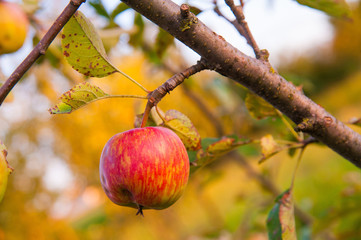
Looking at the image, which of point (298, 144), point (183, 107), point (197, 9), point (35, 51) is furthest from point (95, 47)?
point (183, 107)

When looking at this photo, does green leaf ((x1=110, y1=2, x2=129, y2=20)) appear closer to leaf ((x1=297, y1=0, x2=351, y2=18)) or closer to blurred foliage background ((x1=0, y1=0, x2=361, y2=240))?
blurred foliage background ((x1=0, y1=0, x2=361, y2=240))

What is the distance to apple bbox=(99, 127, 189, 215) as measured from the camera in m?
0.39

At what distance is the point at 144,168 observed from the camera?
393 mm

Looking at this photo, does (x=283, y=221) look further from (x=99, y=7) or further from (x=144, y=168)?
(x=99, y=7)

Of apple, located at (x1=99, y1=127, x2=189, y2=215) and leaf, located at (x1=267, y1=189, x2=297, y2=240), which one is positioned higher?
leaf, located at (x1=267, y1=189, x2=297, y2=240)

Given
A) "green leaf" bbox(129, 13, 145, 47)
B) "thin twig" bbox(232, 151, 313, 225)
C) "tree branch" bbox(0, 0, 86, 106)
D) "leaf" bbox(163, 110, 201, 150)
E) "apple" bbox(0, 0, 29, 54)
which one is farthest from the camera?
"thin twig" bbox(232, 151, 313, 225)

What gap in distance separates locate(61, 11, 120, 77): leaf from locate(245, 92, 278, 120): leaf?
0.25 m

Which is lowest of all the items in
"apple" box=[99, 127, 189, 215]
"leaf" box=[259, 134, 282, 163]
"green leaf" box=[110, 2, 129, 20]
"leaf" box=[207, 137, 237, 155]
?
"apple" box=[99, 127, 189, 215]

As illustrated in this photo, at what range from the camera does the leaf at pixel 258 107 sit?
1.90 feet

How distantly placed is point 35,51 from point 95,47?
8cm

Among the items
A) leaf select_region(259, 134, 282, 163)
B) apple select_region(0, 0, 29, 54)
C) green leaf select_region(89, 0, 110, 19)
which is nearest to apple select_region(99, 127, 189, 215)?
leaf select_region(259, 134, 282, 163)

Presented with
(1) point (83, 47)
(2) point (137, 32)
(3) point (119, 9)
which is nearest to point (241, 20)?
(1) point (83, 47)

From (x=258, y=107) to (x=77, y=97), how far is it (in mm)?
314

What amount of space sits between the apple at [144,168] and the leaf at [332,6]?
1.01 ft
